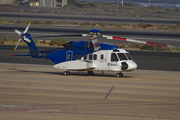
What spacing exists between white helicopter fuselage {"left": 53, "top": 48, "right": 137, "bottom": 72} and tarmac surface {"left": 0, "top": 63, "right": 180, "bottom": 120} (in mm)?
969

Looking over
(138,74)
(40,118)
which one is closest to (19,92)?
(40,118)

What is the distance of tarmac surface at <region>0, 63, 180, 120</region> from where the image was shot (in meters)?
14.6

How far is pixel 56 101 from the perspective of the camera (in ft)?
56.3

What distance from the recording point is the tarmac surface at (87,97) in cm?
1462

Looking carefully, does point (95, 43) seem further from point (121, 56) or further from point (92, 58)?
point (121, 56)

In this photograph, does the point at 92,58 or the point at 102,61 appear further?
the point at 92,58

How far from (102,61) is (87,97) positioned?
6.91 metres

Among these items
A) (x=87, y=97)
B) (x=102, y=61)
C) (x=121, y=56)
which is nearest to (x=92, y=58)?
(x=102, y=61)

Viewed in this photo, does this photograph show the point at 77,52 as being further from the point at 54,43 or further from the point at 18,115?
the point at 54,43

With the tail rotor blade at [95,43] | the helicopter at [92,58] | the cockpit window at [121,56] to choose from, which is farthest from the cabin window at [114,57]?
the tail rotor blade at [95,43]

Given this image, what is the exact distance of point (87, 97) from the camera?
59.9 feet

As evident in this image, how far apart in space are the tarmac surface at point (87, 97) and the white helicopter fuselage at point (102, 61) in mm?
969

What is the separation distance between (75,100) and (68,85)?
451 cm

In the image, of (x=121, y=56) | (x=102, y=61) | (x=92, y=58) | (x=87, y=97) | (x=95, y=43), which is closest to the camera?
(x=87, y=97)
